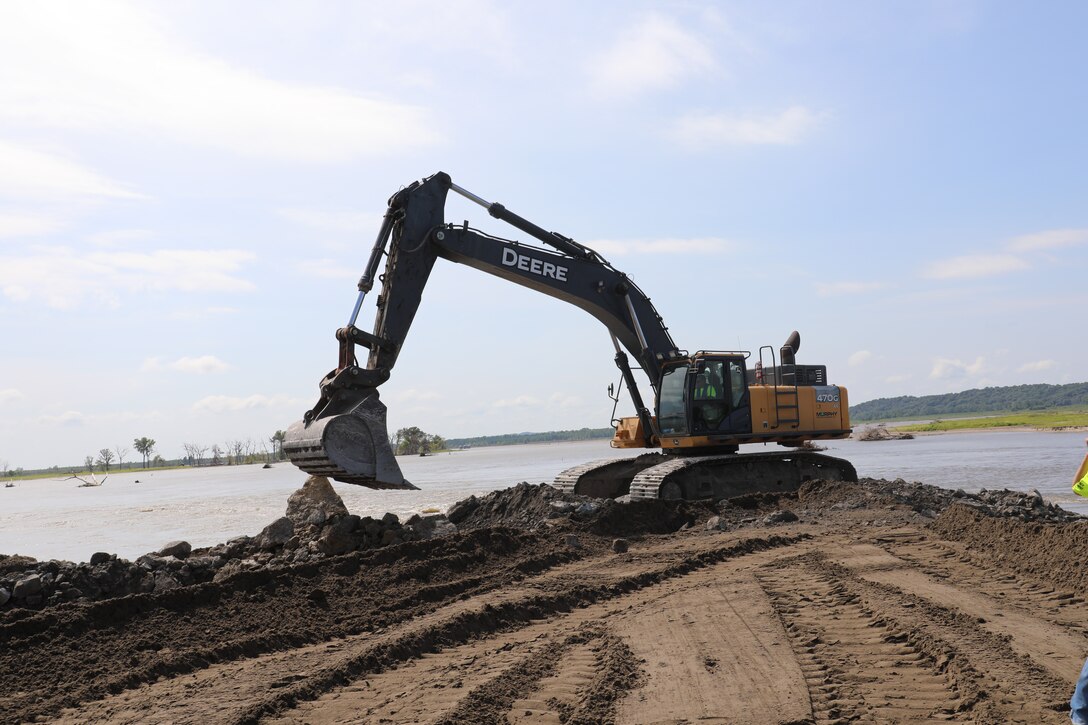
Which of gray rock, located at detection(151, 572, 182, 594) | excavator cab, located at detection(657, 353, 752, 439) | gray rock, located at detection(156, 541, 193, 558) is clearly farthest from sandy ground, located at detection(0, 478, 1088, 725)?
excavator cab, located at detection(657, 353, 752, 439)

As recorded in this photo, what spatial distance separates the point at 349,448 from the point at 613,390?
7.75 m

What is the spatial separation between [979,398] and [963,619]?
674 feet

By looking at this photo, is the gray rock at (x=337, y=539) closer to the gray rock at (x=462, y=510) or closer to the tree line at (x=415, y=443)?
the gray rock at (x=462, y=510)

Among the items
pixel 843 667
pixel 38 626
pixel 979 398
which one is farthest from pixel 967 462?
pixel 979 398

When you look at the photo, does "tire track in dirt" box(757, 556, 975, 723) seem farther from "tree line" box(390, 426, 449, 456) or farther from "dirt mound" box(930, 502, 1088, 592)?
"tree line" box(390, 426, 449, 456)

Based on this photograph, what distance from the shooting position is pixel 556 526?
42.0 feet

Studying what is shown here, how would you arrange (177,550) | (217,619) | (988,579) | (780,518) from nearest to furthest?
1. (217,619)
2. (988,579)
3. (177,550)
4. (780,518)

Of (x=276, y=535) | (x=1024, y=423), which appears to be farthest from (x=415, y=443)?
(x=276, y=535)

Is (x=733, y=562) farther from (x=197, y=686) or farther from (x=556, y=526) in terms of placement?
(x=197, y=686)

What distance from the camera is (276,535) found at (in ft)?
37.6

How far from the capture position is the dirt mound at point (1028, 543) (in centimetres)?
852

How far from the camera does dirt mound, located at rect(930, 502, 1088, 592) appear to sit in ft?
27.9

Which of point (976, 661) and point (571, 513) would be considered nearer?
point (976, 661)

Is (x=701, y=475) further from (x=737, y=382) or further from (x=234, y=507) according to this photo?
(x=234, y=507)
